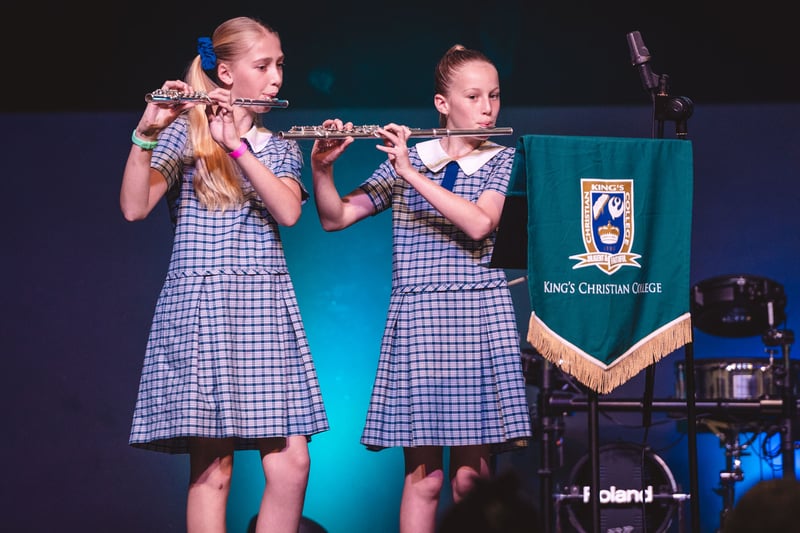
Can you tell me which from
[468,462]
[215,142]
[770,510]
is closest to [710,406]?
[468,462]

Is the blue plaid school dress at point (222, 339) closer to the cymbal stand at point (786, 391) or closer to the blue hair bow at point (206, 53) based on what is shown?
the blue hair bow at point (206, 53)

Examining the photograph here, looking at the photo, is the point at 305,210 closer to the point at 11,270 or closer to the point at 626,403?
the point at 11,270

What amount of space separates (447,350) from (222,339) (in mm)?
602

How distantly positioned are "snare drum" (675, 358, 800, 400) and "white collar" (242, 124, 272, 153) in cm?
223

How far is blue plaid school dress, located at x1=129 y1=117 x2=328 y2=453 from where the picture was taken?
255cm

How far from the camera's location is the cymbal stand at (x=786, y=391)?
159 inches

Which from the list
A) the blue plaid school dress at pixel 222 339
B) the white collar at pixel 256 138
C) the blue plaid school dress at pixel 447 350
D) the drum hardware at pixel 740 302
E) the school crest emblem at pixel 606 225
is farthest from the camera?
the drum hardware at pixel 740 302

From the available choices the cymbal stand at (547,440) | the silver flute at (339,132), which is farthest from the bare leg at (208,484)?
the cymbal stand at (547,440)

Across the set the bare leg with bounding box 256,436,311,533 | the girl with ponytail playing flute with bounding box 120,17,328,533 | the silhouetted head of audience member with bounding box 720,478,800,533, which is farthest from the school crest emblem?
the silhouetted head of audience member with bounding box 720,478,800,533

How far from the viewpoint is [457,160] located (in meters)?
2.90

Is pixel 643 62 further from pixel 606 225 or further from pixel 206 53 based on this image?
pixel 206 53

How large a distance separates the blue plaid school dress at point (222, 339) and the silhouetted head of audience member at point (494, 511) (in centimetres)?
152

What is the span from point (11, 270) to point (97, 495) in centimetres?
106

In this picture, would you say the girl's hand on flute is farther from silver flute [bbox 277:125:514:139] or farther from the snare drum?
the snare drum
